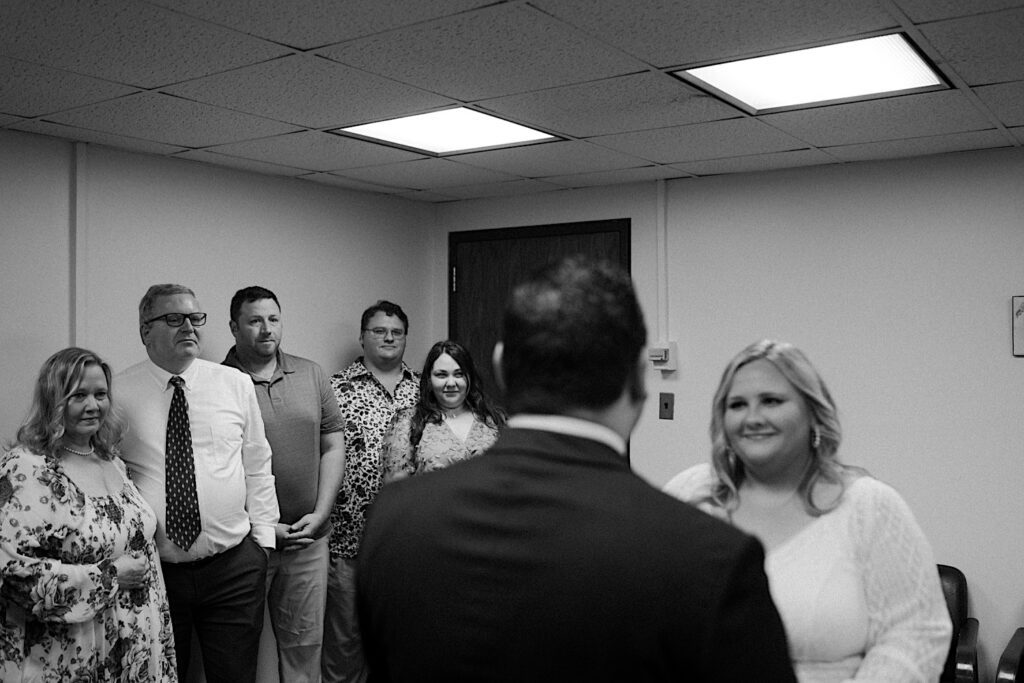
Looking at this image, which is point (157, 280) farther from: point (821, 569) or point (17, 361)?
point (821, 569)

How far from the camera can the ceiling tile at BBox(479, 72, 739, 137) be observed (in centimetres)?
254

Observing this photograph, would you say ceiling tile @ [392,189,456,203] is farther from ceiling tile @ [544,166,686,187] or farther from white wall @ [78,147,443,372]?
ceiling tile @ [544,166,686,187]

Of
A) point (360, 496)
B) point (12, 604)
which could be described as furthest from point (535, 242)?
point (12, 604)

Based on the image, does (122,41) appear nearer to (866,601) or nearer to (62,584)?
(62,584)

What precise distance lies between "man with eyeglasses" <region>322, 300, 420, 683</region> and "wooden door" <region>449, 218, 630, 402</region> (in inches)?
26.5

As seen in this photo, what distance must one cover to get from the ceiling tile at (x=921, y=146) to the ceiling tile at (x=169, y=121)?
2027 mm

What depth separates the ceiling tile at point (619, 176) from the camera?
3.87 metres

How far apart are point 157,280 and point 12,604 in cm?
142

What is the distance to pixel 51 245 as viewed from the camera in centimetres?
322

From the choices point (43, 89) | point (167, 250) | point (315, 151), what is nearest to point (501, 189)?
point (315, 151)

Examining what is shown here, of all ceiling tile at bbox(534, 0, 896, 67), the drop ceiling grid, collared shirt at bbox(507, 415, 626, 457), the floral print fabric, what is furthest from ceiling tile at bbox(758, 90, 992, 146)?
the floral print fabric

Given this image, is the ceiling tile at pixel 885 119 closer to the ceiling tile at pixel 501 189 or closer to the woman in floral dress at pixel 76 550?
the ceiling tile at pixel 501 189

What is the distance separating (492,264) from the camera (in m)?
4.67

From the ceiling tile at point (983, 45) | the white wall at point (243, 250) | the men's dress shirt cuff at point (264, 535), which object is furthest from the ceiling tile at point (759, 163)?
the men's dress shirt cuff at point (264, 535)
